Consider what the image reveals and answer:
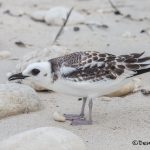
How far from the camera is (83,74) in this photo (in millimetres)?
5383

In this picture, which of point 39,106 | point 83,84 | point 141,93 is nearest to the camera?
point 83,84

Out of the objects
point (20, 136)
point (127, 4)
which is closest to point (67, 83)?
point (20, 136)

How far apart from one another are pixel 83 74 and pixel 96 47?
2.90 metres

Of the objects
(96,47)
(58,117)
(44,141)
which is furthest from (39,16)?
(44,141)

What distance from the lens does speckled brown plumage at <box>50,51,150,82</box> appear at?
212 inches

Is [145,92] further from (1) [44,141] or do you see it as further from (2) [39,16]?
(2) [39,16]

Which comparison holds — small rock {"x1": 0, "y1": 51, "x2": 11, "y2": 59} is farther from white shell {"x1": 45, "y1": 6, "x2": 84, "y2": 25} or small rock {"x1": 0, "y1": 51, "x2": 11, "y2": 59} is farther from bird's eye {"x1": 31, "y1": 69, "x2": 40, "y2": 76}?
bird's eye {"x1": 31, "y1": 69, "x2": 40, "y2": 76}

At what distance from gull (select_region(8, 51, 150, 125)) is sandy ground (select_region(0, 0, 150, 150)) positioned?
338 millimetres

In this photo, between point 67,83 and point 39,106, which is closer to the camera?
point 67,83

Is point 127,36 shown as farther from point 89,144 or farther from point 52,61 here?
point 89,144

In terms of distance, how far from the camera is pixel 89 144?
501cm

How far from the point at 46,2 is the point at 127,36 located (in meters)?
2.58

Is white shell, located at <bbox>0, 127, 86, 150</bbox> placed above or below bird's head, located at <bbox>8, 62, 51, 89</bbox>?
below

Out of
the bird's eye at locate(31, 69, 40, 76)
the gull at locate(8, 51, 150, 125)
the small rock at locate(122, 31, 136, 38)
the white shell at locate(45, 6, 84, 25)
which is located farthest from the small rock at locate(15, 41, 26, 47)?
the bird's eye at locate(31, 69, 40, 76)
